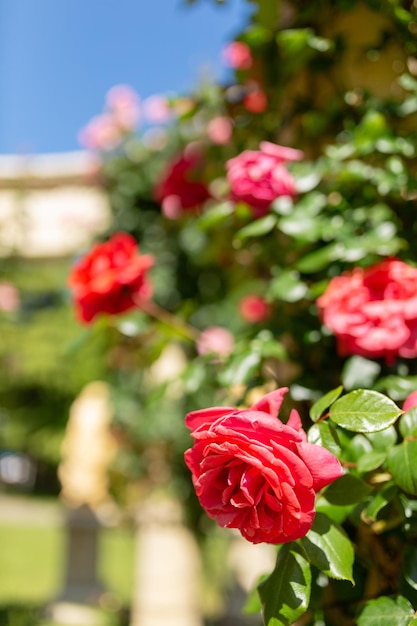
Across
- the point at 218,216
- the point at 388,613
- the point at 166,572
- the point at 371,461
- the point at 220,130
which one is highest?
the point at 220,130

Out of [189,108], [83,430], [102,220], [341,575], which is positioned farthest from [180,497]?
[341,575]

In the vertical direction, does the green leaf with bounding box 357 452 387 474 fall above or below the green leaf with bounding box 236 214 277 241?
below

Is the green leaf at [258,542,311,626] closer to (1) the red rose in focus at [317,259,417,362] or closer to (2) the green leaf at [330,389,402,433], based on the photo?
(2) the green leaf at [330,389,402,433]

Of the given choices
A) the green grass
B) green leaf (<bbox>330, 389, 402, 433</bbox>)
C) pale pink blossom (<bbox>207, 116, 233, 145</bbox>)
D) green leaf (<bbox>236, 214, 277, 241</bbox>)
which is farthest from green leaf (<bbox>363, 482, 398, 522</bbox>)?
the green grass

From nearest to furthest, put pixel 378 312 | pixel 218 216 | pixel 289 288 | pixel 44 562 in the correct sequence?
1. pixel 378 312
2. pixel 289 288
3. pixel 218 216
4. pixel 44 562

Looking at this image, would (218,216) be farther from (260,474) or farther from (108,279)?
(260,474)

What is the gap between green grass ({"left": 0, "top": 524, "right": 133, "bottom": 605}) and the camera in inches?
136

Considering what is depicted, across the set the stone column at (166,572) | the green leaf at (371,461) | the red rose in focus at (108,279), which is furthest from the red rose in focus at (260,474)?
the stone column at (166,572)

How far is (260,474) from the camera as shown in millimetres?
478

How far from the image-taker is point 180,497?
9.04 feet

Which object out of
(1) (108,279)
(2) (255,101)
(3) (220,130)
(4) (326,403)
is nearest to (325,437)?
(4) (326,403)

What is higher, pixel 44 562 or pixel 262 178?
pixel 262 178

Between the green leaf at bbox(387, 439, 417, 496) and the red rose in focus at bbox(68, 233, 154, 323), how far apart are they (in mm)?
529

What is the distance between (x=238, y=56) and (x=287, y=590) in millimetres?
1068
